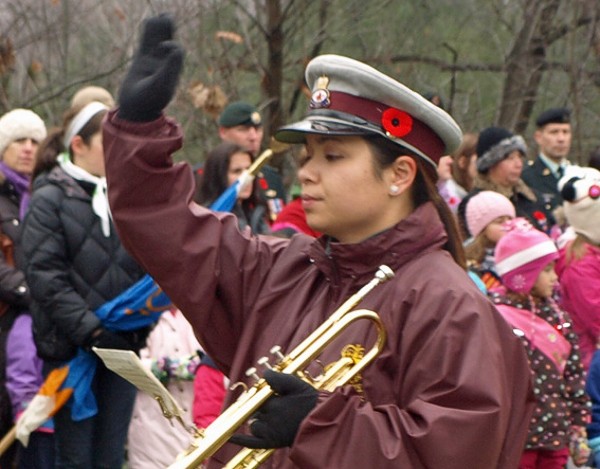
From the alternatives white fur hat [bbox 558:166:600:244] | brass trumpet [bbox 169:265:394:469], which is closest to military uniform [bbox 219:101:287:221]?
white fur hat [bbox 558:166:600:244]

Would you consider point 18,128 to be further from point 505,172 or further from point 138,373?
point 138,373

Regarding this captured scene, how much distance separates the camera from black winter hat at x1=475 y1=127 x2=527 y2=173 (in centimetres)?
850

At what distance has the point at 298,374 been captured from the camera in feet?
10.2

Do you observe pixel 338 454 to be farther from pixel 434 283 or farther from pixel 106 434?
pixel 106 434

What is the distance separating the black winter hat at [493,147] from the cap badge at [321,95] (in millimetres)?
5112

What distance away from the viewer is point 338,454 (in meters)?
2.98

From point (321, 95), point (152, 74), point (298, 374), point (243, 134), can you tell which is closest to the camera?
point (298, 374)

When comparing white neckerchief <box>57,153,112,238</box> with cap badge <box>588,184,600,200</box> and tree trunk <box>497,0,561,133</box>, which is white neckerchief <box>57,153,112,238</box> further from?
tree trunk <box>497,0,561,133</box>

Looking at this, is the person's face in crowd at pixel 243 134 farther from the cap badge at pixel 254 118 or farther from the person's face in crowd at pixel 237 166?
the person's face in crowd at pixel 237 166

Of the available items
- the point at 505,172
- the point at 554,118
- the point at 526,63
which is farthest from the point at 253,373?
the point at 526,63

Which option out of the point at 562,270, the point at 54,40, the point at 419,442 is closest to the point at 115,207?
the point at 419,442

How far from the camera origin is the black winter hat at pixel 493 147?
8.50 metres

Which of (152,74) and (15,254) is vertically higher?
(152,74)

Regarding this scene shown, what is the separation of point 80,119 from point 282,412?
144 inches
